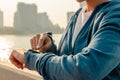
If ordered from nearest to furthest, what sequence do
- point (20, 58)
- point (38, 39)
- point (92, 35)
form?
1. point (92, 35)
2. point (20, 58)
3. point (38, 39)

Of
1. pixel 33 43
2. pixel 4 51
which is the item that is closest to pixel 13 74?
pixel 33 43

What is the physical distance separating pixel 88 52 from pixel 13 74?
260 cm

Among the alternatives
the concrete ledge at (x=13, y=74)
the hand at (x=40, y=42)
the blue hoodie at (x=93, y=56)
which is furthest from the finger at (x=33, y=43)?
the concrete ledge at (x=13, y=74)

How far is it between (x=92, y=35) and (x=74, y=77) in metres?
0.17

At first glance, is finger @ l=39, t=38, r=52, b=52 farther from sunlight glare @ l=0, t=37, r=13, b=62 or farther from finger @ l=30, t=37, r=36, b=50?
sunlight glare @ l=0, t=37, r=13, b=62

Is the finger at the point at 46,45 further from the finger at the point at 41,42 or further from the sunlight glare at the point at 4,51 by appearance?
the sunlight glare at the point at 4,51

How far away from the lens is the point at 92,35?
0.97 meters

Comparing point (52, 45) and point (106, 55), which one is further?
point (52, 45)

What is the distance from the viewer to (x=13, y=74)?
11.1ft

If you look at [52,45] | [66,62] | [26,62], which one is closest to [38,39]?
[52,45]

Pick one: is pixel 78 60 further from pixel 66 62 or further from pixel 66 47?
pixel 66 47

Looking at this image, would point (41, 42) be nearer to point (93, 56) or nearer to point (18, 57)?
point (18, 57)

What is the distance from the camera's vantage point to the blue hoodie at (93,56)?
85cm

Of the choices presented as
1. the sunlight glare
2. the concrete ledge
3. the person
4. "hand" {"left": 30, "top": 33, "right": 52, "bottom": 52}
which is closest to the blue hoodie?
the person
